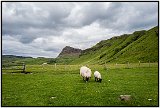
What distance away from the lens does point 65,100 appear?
17125 mm

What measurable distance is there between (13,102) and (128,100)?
811cm

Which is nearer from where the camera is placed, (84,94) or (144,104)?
(144,104)

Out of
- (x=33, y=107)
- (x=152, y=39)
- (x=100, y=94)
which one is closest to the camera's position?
(x=33, y=107)

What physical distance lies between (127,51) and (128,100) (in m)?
163

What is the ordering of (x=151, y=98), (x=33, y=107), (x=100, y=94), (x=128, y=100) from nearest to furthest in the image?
(x=33, y=107), (x=128, y=100), (x=151, y=98), (x=100, y=94)

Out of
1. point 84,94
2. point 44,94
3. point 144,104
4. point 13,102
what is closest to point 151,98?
point 144,104

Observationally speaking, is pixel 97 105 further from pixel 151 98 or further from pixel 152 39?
pixel 152 39

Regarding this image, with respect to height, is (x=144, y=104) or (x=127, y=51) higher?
(x=127, y=51)

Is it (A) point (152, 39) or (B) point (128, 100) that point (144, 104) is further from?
(A) point (152, 39)

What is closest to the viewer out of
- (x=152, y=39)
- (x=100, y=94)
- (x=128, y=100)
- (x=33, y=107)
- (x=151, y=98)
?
(x=33, y=107)

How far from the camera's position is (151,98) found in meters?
17.8

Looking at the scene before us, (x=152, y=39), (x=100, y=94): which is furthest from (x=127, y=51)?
(x=100, y=94)

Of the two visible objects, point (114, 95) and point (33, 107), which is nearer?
point (33, 107)

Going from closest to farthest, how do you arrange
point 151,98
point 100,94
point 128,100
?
point 128,100 → point 151,98 → point 100,94
